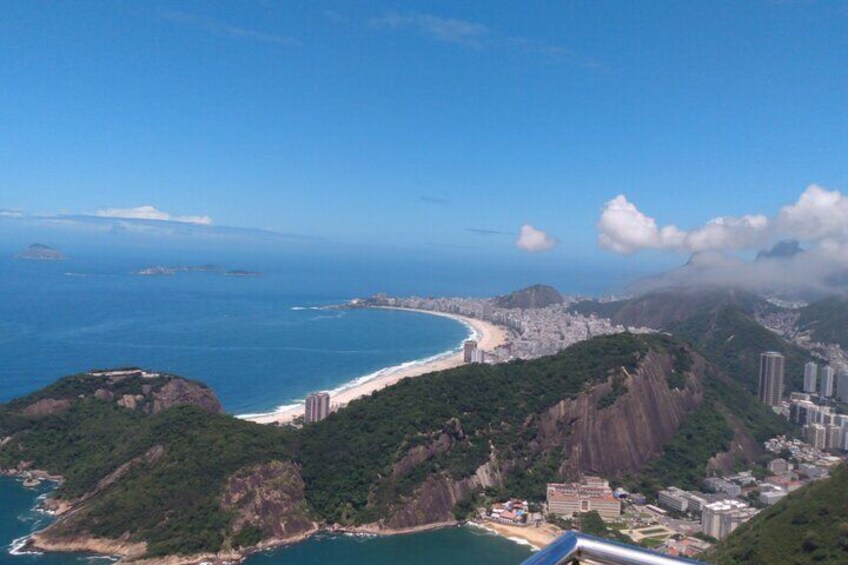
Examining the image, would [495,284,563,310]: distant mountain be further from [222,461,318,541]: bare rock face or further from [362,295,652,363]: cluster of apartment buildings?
[222,461,318,541]: bare rock face

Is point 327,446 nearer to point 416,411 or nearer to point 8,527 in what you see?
point 416,411

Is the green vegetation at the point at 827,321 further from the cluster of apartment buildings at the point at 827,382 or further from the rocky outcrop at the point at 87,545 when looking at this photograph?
the rocky outcrop at the point at 87,545

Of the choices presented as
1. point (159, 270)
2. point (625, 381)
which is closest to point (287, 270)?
point (159, 270)

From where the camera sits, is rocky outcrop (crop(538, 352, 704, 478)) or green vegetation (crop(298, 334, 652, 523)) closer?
green vegetation (crop(298, 334, 652, 523))

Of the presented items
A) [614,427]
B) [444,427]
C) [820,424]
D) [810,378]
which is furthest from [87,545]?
[810,378]

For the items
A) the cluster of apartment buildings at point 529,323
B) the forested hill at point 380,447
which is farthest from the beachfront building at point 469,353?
the forested hill at point 380,447

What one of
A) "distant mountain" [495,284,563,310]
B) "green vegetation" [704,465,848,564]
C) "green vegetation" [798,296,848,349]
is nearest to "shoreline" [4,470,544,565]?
"green vegetation" [704,465,848,564]
